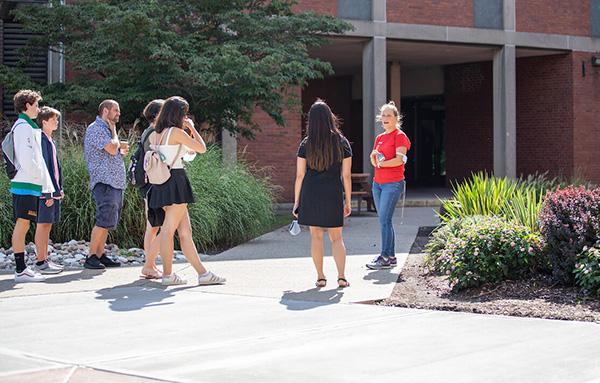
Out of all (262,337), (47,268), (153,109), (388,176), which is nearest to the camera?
(262,337)

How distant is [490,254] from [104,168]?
416 centimetres

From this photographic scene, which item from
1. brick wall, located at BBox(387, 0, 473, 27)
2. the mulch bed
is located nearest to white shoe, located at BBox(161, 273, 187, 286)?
the mulch bed

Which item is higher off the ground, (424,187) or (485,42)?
Result: (485,42)

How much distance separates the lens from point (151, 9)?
50.8 ft

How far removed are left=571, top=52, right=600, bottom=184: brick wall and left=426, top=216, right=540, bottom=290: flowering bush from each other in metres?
18.3

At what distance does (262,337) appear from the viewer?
6.30 meters

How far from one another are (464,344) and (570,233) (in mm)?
2612

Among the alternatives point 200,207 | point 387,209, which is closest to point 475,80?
point 200,207

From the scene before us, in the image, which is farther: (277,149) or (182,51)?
(277,149)

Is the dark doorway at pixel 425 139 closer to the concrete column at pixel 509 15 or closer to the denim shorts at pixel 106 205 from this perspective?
the concrete column at pixel 509 15

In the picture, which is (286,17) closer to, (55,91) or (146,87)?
(146,87)

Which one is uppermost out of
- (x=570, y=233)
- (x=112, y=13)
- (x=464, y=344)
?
(x=112, y=13)

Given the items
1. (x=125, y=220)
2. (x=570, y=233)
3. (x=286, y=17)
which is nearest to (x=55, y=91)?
(x=286, y=17)

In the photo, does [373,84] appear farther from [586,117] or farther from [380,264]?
[380,264]
